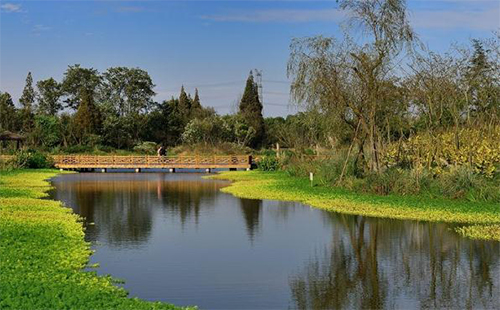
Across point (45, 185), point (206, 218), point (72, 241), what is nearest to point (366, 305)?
point (72, 241)

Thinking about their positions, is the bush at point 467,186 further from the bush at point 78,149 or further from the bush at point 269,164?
the bush at point 78,149

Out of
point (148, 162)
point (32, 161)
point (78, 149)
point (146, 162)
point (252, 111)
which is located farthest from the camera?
point (252, 111)

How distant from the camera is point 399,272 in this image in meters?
13.9

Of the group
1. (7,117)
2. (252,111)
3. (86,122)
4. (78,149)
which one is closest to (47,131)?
(86,122)

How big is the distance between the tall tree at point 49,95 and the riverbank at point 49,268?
3017 inches

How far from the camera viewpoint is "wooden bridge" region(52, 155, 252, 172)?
59.3m

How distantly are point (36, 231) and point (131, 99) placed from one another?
78.1 metres

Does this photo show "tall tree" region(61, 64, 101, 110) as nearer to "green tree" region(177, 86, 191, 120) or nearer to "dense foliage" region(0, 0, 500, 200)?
"green tree" region(177, 86, 191, 120)

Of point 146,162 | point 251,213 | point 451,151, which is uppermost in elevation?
point 451,151

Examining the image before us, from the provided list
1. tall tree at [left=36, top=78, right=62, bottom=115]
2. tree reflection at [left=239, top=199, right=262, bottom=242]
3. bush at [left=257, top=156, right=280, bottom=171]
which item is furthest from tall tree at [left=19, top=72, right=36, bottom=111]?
tree reflection at [left=239, top=199, right=262, bottom=242]

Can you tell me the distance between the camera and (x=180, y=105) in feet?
301

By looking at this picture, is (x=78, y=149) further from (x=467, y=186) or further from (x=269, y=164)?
(x=467, y=186)

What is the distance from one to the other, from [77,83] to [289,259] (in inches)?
3430

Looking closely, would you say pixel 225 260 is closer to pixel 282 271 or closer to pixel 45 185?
pixel 282 271
